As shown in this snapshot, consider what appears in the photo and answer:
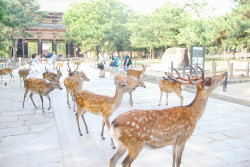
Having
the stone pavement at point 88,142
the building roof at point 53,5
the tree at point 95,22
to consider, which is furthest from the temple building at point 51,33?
the stone pavement at point 88,142

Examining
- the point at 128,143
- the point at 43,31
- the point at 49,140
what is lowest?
the point at 49,140

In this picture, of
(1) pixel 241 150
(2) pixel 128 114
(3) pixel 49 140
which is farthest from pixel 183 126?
(3) pixel 49 140

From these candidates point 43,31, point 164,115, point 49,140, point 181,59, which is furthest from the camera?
point 43,31

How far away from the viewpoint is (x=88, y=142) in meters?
4.22

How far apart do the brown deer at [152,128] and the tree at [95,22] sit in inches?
1030

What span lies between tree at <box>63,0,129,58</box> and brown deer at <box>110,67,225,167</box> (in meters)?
26.2

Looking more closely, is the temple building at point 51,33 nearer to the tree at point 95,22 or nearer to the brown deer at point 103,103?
the tree at point 95,22

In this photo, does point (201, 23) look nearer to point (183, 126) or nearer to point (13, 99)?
point (13, 99)

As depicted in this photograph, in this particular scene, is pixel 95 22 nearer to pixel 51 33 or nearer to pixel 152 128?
pixel 51 33

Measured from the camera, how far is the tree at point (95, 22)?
28828 mm

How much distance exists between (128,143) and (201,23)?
3288cm

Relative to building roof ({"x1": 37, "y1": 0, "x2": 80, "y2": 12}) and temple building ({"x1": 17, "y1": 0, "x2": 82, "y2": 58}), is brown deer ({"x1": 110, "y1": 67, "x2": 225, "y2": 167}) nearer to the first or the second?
temple building ({"x1": 17, "y1": 0, "x2": 82, "y2": 58})

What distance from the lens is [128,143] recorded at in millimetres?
2531

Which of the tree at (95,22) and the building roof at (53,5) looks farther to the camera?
the building roof at (53,5)
